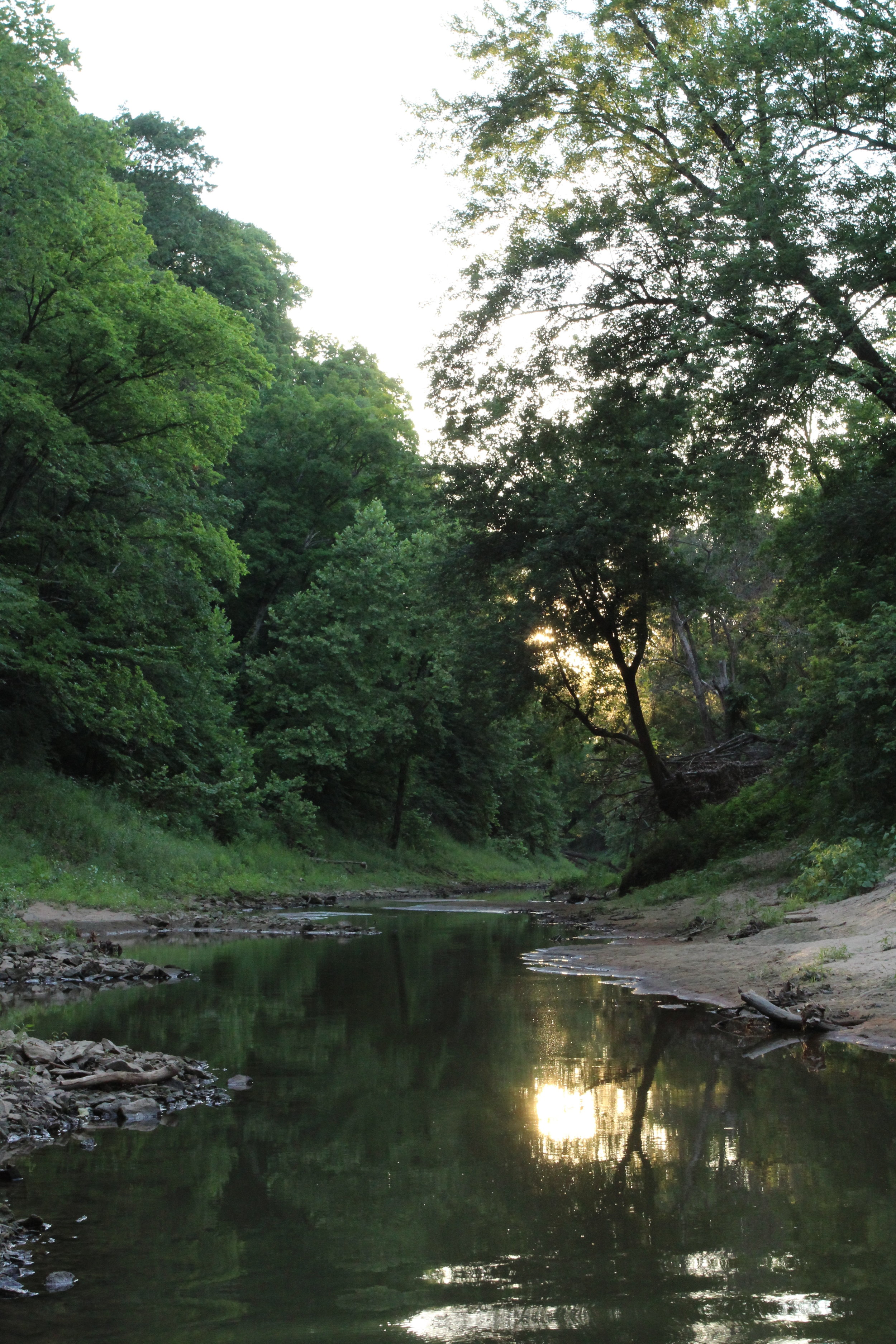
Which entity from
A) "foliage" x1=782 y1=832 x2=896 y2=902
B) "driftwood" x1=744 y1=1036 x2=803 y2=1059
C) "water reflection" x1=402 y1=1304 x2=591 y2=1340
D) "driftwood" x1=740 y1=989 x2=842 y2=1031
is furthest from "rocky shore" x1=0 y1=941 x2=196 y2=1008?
"foliage" x1=782 y1=832 x2=896 y2=902

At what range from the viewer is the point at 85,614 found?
24.0m

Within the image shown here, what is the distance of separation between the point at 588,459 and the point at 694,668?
31.6 ft

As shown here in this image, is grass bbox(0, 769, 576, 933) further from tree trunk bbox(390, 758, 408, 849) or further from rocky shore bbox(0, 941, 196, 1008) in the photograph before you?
tree trunk bbox(390, 758, 408, 849)

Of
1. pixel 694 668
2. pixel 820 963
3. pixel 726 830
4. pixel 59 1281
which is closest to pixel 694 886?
pixel 726 830

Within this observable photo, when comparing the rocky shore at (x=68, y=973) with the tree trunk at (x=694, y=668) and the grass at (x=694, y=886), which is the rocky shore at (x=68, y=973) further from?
the tree trunk at (x=694, y=668)

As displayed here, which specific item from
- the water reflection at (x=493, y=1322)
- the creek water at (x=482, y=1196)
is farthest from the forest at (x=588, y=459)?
the water reflection at (x=493, y=1322)

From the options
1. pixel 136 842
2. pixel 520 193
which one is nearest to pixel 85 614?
pixel 136 842

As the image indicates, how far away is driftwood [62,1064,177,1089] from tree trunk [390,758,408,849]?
33.9 m

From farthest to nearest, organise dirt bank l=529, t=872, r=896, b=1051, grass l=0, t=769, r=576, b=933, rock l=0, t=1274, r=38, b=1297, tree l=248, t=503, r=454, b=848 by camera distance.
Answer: tree l=248, t=503, r=454, b=848 → grass l=0, t=769, r=576, b=933 → dirt bank l=529, t=872, r=896, b=1051 → rock l=0, t=1274, r=38, b=1297

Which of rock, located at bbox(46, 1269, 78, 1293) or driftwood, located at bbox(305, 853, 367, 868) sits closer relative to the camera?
rock, located at bbox(46, 1269, 78, 1293)

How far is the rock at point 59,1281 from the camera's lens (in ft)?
12.5

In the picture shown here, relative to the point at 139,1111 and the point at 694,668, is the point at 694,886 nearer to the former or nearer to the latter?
the point at 694,668

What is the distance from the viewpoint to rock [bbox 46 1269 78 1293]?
3.79 meters

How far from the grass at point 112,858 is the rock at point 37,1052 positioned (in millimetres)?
8146
